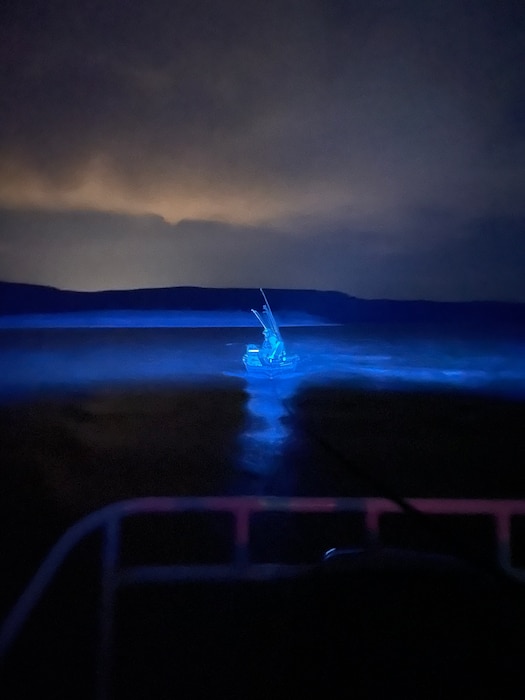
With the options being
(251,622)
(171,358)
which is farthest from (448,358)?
(251,622)

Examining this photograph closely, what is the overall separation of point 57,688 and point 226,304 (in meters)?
152

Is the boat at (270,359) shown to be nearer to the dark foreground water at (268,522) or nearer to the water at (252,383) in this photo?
the water at (252,383)

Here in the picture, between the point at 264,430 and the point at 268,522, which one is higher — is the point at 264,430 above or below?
below

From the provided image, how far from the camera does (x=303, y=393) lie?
78.7 feet

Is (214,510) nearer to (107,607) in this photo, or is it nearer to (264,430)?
(107,607)

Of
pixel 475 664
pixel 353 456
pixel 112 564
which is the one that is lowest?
pixel 353 456

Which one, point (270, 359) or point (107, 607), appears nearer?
point (107, 607)

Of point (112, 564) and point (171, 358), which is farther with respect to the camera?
point (171, 358)

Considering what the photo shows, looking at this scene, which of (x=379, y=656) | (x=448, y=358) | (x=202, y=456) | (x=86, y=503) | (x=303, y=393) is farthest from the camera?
(x=448, y=358)

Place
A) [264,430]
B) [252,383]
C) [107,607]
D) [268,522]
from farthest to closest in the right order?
[252,383]
[264,430]
[268,522]
[107,607]

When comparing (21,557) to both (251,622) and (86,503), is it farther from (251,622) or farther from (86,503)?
(251,622)

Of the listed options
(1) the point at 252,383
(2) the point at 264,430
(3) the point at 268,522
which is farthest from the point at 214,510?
(1) the point at 252,383

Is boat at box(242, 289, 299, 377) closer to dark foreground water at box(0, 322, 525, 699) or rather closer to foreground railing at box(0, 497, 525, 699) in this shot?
dark foreground water at box(0, 322, 525, 699)

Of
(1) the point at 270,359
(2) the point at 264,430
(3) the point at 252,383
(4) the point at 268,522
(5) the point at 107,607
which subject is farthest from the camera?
(1) the point at 270,359
